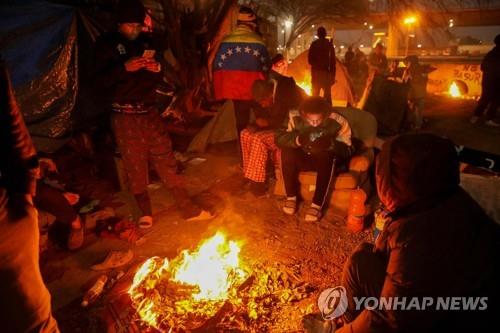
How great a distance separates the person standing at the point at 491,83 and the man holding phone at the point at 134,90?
7.78 m

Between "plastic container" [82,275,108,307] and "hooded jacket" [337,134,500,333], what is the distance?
244 centimetres

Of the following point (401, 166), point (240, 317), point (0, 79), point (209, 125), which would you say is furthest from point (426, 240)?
point (209, 125)

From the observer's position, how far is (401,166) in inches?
68.1

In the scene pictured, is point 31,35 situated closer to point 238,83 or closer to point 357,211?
point 238,83

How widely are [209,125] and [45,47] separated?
301 cm

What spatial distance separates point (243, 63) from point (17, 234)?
15.1ft

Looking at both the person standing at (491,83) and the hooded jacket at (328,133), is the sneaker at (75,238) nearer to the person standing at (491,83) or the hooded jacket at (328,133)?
the hooded jacket at (328,133)

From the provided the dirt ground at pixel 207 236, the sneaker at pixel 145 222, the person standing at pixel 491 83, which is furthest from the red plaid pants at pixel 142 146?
the person standing at pixel 491 83

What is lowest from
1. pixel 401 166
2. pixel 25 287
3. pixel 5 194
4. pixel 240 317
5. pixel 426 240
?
pixel 240 317

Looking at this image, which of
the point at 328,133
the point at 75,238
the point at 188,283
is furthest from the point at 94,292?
the point at 328,133

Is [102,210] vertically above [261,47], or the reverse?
[261,47]

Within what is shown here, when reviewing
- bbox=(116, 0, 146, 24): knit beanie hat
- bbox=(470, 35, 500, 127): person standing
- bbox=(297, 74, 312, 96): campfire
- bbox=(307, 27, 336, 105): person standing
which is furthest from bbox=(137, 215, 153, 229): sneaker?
bbox=(470, 35, 500, 127): person standing

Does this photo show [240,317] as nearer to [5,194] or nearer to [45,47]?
[5,194]

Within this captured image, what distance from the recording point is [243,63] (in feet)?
18.7
